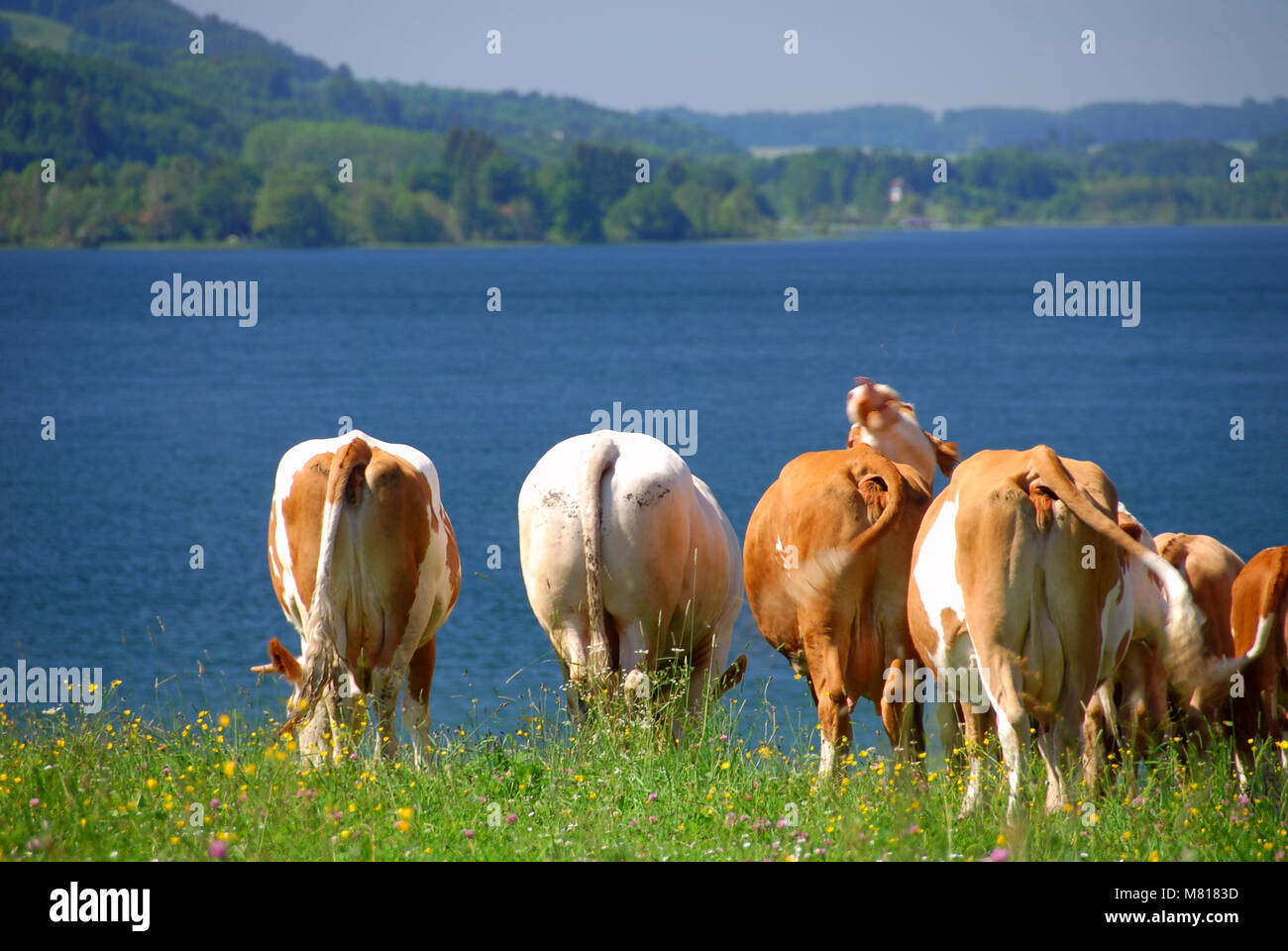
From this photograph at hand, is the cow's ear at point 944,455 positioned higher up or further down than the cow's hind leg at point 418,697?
higher up

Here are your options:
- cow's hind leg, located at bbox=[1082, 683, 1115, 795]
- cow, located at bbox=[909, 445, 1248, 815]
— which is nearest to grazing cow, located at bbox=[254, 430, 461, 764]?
cow, located at bbox=[909, 445, 1248, 815]

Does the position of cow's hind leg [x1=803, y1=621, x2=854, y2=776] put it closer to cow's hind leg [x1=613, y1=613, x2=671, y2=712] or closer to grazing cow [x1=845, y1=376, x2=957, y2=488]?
cow's hind leg [x1=613, y1=613, x2=671, y2=712]

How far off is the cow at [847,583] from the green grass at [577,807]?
1.17 feet

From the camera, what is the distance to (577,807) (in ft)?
20.4

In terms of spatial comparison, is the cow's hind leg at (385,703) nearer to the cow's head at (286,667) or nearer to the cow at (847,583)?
the cow's head at (286,667)

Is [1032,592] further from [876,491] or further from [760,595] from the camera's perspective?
[760,595]

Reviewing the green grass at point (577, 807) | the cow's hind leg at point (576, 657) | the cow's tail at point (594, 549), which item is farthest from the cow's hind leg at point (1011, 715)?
the cow's hind leg at point (576, 657)

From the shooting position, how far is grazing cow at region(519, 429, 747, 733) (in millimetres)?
7594

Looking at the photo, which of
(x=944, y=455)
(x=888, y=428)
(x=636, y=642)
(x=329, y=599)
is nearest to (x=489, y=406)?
(x=944, y=455)

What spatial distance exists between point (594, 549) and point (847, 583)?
138 cm

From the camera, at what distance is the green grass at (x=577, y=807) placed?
557cm

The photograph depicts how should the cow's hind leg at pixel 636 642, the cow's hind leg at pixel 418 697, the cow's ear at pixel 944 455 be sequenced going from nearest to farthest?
the cow's hind leg at pixel 636 642
the cow's hind leg at pixel 418 697
the cow's ear at pixel 944 455

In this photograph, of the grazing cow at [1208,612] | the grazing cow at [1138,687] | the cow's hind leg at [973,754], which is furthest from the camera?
the grazing cow at [1208,612]

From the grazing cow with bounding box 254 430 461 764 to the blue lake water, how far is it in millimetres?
677
